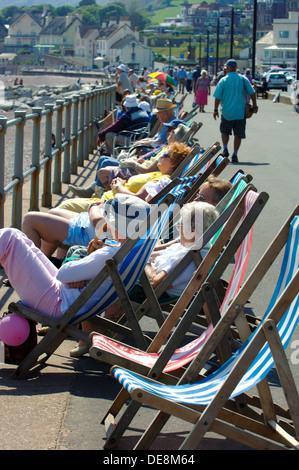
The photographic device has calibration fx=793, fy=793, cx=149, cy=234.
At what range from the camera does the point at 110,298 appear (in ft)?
14.2

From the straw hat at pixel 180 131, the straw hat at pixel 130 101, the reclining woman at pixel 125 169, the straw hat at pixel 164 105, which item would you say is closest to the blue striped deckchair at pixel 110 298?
the reclining woman at pixel 125 169

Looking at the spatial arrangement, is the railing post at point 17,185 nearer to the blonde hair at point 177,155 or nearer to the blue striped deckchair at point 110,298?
the blonde hair at point 177,155

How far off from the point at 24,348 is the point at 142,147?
6215mm

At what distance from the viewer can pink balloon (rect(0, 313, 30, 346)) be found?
173 inches

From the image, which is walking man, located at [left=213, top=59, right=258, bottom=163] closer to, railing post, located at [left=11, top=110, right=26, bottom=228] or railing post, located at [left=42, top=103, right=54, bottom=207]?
railing post, located at [left=42, top=103, right=54, bottom=207]

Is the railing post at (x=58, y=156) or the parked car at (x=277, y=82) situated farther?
the parked car at (x=277, y=82)

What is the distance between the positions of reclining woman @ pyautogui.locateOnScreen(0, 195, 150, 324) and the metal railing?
2.35 m

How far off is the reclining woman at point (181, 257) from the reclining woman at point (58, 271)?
28 cm

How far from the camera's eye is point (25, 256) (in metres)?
4.52

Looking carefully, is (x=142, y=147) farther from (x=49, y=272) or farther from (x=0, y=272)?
(x=49, y=272)

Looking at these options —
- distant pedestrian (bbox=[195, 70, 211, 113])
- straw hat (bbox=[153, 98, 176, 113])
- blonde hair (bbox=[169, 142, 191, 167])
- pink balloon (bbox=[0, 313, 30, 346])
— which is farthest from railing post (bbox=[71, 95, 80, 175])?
distant pedestrian (bbox=[195, 70, 211, 113])

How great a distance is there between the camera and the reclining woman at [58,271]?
14.4 ft

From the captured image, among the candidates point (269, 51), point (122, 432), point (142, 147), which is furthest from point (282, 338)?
point (269, 51)

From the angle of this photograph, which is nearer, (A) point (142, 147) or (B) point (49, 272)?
(B) point (49, 272)
